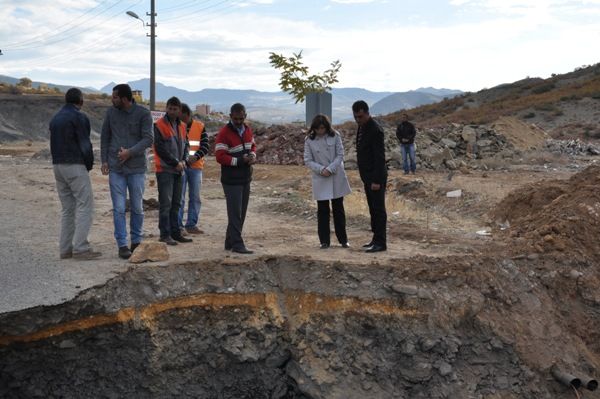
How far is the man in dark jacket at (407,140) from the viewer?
16047 mm

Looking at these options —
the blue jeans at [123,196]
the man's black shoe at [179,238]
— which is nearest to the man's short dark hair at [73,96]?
the blue jeans at [123,196]

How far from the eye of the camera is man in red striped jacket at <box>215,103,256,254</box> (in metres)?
7.11

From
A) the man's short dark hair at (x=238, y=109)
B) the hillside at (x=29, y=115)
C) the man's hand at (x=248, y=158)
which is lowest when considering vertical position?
the man's hand at (x=248, y=158)

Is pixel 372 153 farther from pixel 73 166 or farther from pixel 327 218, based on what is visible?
pixel 73 166

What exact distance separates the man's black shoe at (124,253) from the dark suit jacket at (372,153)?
2.83m

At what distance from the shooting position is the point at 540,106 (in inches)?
1330

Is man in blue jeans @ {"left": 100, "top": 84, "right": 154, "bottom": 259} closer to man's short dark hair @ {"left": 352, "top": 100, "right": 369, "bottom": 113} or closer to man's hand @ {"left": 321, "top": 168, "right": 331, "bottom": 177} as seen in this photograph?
man's hand @ {"left": 321, "top": 168, "right": 331, "bottom": 177}

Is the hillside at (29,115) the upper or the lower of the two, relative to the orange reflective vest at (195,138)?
A: upper

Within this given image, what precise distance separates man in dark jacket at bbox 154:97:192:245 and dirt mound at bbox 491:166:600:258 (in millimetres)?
4242

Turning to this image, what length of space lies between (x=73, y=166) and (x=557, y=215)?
606 centimetres

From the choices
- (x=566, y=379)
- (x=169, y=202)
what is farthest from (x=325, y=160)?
(x=566, y=379)

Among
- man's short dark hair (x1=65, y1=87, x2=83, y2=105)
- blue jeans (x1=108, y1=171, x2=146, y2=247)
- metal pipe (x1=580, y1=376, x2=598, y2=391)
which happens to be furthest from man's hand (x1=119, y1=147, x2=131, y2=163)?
metal pipe (x1=580, y1=376, x2=598, y2=391)

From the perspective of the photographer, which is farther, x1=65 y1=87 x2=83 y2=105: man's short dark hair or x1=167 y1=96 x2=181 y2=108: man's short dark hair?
x1=167 y1=96 x2=181 y2=108: man's short dark hair

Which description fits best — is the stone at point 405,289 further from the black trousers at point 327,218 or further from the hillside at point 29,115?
the hillside at point 29,115
